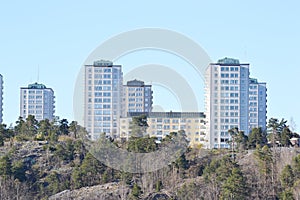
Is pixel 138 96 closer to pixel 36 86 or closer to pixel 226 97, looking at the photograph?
pixel 226 97

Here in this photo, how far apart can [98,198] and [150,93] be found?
26474 mm

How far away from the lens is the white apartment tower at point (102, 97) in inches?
1864

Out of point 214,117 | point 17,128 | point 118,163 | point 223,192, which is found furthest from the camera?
point 214,117

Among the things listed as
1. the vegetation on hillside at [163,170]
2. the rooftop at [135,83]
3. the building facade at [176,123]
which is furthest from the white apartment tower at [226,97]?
the vegetation on hillside at [163,170]

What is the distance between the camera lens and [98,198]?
28.2 meters

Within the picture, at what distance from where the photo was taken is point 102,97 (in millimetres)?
47750

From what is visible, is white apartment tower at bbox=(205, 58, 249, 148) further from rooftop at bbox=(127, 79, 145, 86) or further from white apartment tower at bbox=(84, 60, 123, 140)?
rooftop at bbox=(127, 79, 145, 86)

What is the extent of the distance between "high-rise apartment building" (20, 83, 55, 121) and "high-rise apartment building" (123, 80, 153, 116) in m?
11.8

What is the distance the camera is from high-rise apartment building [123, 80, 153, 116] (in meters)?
52.8

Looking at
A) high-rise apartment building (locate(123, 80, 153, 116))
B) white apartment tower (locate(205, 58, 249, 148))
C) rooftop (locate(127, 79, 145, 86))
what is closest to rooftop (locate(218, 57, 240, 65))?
white apartment tower (locate(205, 58, 249, 148))

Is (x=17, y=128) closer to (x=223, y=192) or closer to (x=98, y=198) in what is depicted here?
(x=98, y=198)

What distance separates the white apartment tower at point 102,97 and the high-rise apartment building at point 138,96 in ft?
12.7

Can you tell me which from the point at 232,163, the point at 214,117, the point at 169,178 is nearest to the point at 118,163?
the point at 169,178

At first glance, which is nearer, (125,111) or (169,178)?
(169,178)
